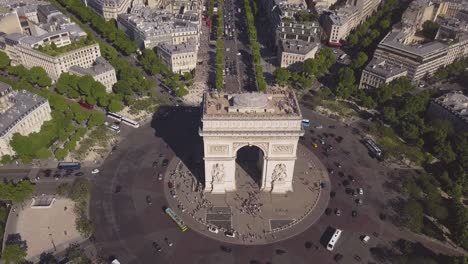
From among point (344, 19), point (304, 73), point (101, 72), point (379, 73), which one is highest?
point (344, 19)

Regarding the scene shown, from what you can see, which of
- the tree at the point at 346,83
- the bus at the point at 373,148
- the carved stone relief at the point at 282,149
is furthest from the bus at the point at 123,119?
the bus at the point at 373,148

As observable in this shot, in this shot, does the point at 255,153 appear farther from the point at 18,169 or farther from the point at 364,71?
the point at 18,169

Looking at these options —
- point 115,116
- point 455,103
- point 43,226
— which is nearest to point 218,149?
point 43,226

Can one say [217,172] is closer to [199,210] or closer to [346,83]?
[199,210]

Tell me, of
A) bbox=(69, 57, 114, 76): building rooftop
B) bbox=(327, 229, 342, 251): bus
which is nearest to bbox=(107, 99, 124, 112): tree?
bbox=(69, 57, 114, 76): building rooftop

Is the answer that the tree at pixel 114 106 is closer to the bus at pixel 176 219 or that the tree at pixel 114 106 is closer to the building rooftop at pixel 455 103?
the bus at pixel 176 219
